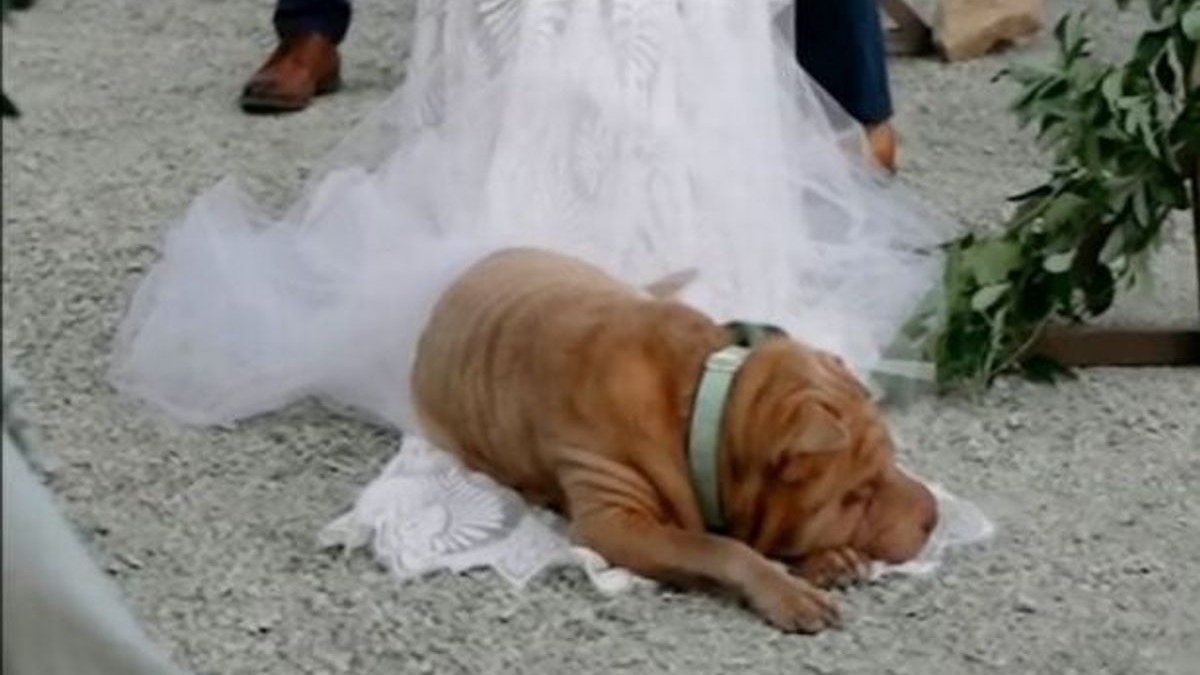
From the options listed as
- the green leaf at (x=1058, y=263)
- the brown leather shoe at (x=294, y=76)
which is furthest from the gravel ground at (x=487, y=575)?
the brown leather shoe at (x=294, y=76)

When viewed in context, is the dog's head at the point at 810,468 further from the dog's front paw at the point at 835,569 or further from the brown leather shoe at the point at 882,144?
the brown leather shoe at the point at 882,144

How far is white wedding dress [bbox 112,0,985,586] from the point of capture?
294 cm

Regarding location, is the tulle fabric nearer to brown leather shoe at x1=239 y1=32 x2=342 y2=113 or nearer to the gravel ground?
the gravel ground

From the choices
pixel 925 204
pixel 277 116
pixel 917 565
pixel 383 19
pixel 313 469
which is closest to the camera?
pixel 917 565

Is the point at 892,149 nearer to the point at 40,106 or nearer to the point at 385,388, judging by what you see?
the point at 385,388

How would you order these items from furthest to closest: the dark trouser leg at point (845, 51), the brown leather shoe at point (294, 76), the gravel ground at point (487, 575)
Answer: the brown leather shoe at point (294, 76) → the dark trouser leg at point (845, 51) → the gravel ground at point (487, 575)

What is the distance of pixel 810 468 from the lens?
245cm

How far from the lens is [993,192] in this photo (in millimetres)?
3594

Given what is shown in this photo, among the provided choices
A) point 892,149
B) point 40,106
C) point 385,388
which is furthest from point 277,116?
point 385,388

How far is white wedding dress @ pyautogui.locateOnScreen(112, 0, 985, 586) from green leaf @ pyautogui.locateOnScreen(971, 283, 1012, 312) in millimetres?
110

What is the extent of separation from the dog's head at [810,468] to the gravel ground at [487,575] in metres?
0.06

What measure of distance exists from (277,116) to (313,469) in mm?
1343

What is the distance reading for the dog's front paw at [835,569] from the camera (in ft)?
Answer: 8.18

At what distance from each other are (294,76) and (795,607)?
188 centimetres
